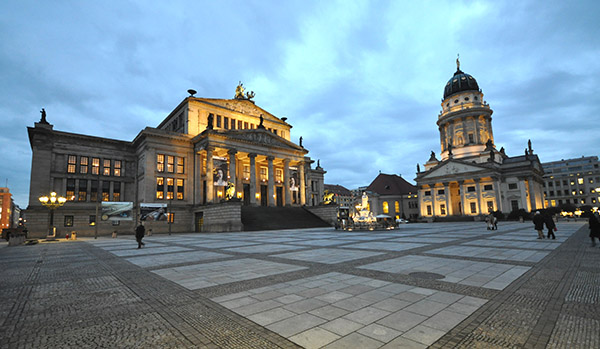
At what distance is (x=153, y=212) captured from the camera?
3922 cm

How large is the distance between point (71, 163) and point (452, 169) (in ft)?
245

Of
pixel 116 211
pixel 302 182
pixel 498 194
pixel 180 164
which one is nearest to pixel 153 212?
pixel 116 211

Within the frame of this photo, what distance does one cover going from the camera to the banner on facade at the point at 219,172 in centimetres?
4081

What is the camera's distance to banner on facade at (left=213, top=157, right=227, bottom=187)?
134 ft

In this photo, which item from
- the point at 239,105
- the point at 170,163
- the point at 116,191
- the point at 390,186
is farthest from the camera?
the point at 390,186

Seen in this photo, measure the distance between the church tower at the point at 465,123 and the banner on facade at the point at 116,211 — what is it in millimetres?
70778

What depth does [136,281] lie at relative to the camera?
824 centimetres

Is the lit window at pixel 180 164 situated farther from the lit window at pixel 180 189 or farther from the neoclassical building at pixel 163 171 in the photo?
the lit window at pixel 180 189

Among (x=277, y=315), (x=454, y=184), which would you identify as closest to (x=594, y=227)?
(x=277, y=315)

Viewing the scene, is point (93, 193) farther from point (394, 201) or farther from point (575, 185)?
point (575, 185)

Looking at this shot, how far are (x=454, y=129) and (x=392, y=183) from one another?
23101 millimetres

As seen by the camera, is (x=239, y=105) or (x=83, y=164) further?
(x=239, y=105)

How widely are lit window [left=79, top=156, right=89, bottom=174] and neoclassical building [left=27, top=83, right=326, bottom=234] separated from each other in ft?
0.39

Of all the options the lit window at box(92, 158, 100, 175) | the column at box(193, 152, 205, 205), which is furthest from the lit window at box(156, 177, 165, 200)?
the lit window at box(92, 158, 100, 175)
